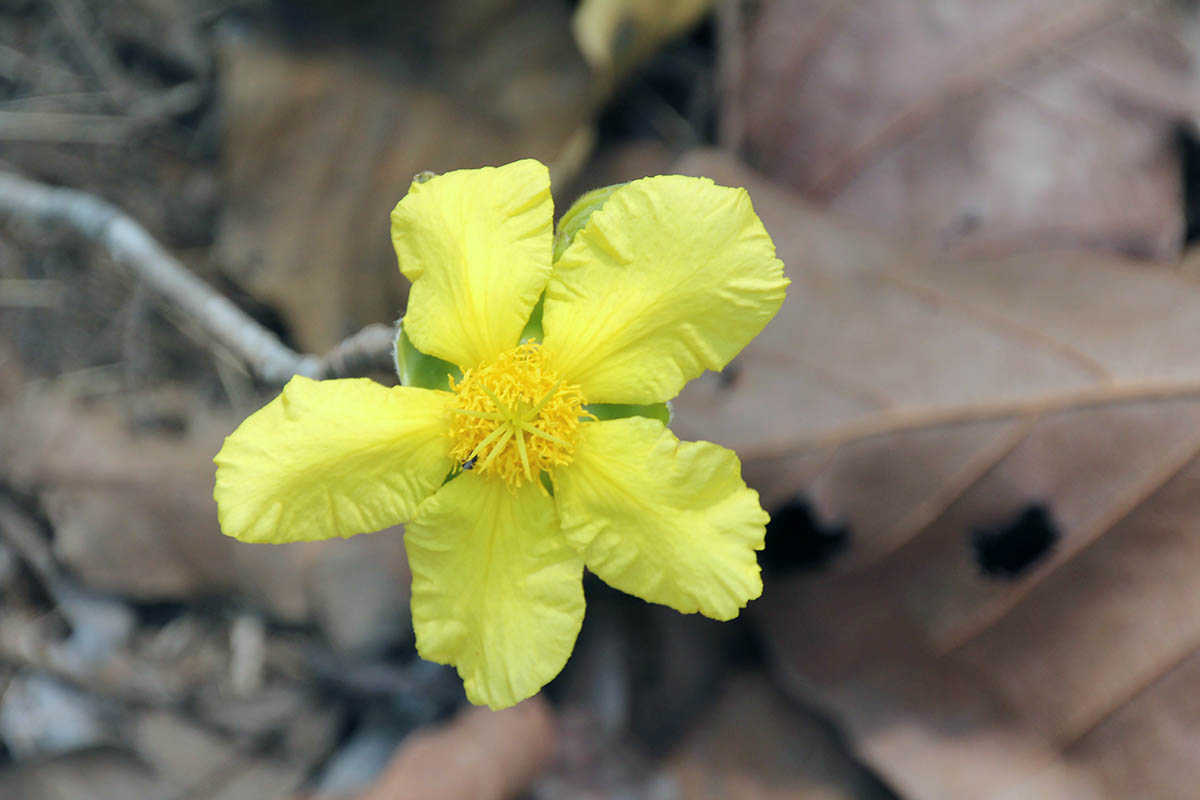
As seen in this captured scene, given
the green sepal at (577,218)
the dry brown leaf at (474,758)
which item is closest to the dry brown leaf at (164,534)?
the dry brown leaf at (474,758)

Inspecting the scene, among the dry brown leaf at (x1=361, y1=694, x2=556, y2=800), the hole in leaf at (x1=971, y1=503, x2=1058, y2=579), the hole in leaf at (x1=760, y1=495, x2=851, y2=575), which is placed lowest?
the dry brown leaf at (x1=361, y1=694, x2=556, y2=800)

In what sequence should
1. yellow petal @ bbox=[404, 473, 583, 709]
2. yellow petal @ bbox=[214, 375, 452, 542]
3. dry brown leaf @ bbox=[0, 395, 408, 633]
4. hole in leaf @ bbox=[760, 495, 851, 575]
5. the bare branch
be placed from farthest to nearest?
dry brown leaf @ bbox=[0, 395, 408, 633] < hole in leaf @ bbox=[760, 495, 851, 575] < the bare branch < yellow petal @ bbox=[404, 473, 583, 709] < yellow petal @ bbox=[214, 375, 452, 542]

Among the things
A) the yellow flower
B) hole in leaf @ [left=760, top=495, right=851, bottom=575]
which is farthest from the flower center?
hole in leaf @ [left=760, top=495, right=851, bottom=575]

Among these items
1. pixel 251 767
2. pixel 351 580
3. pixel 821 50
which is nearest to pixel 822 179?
pixel 821 50

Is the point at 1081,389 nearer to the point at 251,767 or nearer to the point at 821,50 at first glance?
the point at 821,50

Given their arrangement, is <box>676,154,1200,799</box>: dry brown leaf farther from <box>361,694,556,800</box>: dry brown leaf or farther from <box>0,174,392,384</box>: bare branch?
<box>0,174,392,384</box>: bare branch

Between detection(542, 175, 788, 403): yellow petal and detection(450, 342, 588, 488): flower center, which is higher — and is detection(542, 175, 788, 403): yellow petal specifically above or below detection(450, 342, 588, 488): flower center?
above

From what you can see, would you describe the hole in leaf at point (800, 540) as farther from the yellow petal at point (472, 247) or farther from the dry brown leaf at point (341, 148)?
the dry brown leaf at point (341, 148)
